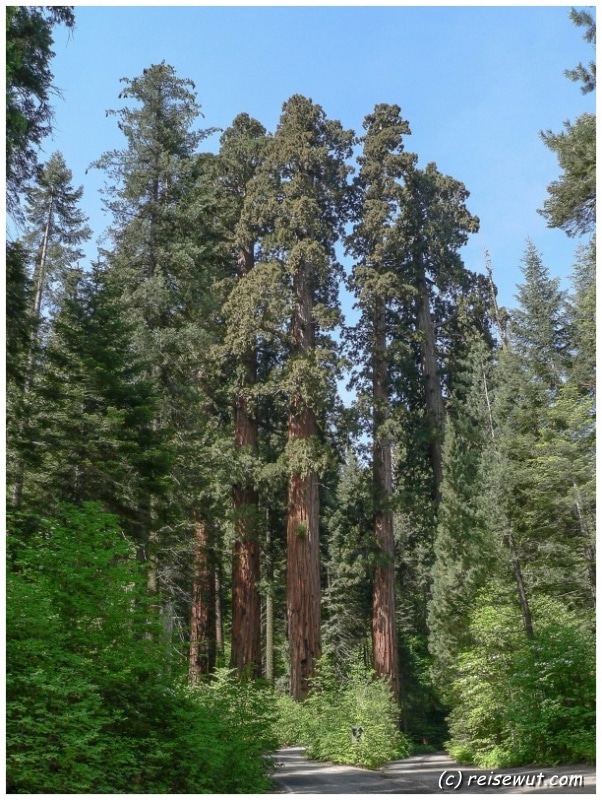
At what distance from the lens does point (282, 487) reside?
52.6 ft

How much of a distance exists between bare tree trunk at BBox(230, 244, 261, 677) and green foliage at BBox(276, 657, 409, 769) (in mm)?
1646

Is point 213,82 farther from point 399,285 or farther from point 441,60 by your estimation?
point 399,285

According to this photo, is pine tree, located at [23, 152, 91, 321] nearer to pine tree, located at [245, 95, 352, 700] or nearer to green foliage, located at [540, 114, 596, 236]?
pine tree, located at [245, 95, 352, 700]

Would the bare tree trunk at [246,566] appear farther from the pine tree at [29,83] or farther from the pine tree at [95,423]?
the pine tree at [29,83]

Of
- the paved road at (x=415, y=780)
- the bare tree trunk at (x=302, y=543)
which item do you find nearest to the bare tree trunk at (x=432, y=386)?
the bare tree trunk at (x=302, y=543)

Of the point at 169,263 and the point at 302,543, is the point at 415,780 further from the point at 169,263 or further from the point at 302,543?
the point at 169,263

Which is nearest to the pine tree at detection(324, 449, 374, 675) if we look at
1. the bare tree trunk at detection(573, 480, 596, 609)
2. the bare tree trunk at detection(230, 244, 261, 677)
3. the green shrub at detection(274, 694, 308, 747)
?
the bare tree trunk at detection(230, 244, 261, 677)

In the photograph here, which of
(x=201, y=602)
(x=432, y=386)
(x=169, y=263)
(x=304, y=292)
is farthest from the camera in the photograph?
(x=432, y=386)

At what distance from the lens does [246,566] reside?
632 inches

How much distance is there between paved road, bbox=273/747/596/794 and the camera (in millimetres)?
7473

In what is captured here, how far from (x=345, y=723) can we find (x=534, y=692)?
382 cm

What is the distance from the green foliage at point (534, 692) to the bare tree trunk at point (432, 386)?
568cm

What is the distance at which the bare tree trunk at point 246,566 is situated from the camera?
15.7m

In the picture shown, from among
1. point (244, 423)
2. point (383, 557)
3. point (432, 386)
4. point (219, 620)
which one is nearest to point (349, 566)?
point (383, 557)
